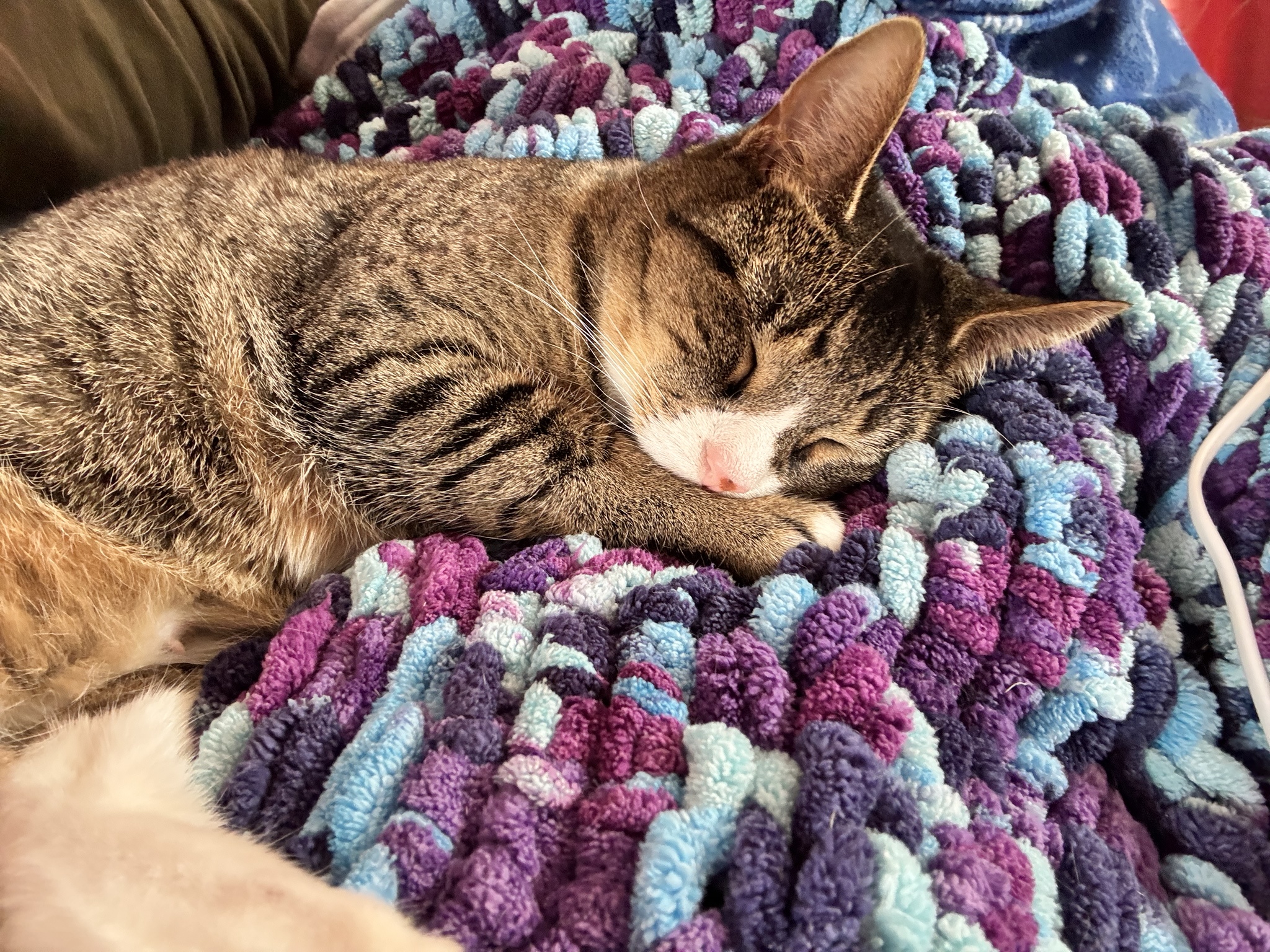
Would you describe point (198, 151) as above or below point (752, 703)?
above

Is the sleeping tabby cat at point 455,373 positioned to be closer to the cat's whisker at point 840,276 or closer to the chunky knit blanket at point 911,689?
the cat's whisker at point 840,276

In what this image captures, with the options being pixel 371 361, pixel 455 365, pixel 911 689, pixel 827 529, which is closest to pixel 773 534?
pixel 827 529

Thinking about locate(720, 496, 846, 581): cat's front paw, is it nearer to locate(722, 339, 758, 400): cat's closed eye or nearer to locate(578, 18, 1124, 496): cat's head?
locate(578, 18, 1124, 496): cat's head

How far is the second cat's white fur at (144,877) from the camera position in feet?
2.28

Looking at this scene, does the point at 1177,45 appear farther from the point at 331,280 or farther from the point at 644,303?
the point at 331,280

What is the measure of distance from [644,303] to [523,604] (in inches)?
21.2

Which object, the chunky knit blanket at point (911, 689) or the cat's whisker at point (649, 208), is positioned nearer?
the chunky knit blanket at point (911, 689)

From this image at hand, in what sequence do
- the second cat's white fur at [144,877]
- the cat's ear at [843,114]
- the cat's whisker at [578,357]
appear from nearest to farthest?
the second cat's white fur at [144,877], the cat's ear at [843,114], the cat's whisker at [578,357]

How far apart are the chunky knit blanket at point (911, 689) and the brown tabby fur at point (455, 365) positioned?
0.10m

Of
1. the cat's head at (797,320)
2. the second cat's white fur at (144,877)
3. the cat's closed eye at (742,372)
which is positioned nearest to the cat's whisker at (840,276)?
the cat's head at (797,320)

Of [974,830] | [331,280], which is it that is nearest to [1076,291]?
[974,830]

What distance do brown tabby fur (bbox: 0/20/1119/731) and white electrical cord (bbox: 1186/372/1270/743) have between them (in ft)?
0.72

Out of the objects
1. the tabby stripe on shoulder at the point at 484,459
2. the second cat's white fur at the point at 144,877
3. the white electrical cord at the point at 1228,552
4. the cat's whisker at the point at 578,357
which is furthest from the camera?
the cat's whisker at the point at 578,357

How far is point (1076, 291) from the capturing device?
4.42ft
